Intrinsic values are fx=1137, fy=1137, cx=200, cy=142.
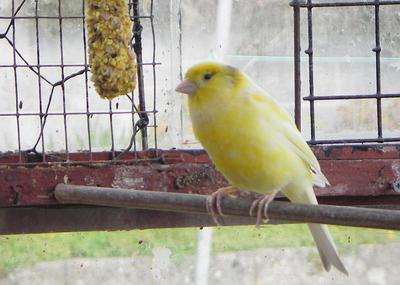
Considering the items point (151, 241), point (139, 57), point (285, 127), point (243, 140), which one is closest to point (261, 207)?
point (243, 140)

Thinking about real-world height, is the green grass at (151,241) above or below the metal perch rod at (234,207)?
below

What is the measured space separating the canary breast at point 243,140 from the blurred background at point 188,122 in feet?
9.02

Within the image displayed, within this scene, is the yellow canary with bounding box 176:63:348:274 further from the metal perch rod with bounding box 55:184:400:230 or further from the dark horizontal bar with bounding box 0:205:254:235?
the dark horizontal bar with bounding box 0:205:254:235

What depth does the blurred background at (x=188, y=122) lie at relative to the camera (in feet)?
18.9

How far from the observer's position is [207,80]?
2.83 metres

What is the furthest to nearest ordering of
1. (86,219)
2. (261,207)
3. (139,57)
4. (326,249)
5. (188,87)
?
(139,57)
(86,219)
(326,249)
(188,87)
(261,207)

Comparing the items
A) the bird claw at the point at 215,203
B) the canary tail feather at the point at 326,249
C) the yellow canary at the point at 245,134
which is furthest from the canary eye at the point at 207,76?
the canary tail feather at the point at 326,249

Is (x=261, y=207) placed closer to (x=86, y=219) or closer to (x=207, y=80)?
(x=207, y=80)

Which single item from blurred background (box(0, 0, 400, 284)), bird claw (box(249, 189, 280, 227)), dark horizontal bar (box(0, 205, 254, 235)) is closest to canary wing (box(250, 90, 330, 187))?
bird claw (box(249, 189, 280, 227))

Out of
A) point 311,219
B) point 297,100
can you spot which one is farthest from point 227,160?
point 297,100

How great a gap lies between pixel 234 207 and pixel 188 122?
3.05m

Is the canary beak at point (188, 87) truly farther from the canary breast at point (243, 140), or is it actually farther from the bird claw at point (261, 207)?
the bird claw at point (261, 207)

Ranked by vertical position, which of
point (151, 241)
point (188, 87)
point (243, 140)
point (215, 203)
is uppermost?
point (188, 87)

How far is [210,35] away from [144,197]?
3629 millimetres
